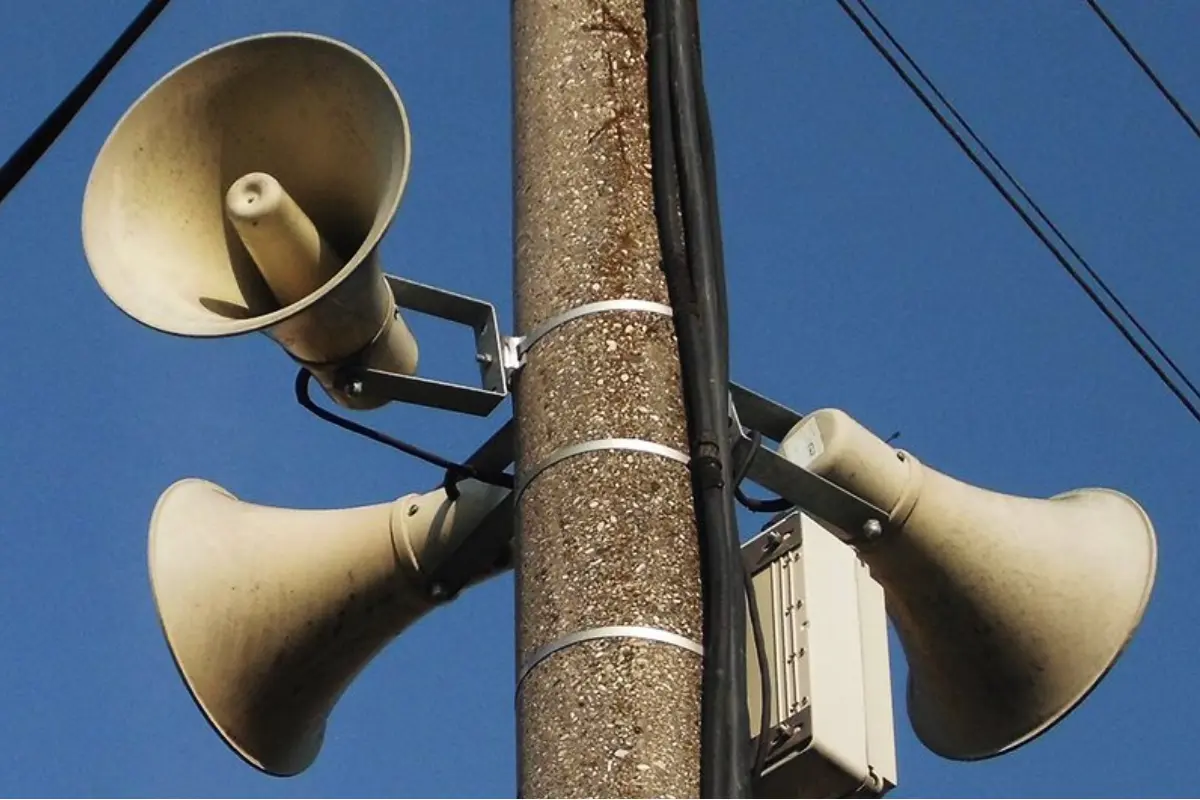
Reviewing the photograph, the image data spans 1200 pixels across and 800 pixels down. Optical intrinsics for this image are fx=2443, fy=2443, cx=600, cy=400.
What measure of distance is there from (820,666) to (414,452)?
2.46 feet

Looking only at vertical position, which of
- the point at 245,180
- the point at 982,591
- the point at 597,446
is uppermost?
the point at 245,180

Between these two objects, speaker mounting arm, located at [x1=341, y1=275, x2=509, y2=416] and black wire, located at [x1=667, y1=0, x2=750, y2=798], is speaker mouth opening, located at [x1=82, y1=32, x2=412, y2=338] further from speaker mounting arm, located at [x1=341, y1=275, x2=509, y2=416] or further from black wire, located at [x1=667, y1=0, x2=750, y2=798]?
black wire, located at [x1=667, y1=0, x2=750, y2=798]

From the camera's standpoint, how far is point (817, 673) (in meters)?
3.25

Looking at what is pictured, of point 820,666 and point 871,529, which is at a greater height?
point 871,529

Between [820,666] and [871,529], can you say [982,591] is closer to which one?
[871,529]

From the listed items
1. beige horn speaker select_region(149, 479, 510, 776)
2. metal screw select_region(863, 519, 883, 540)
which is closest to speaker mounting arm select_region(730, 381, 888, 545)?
metal screw select_region(863, 519, 883, 540)

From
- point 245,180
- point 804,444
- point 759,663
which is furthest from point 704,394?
point 245,180

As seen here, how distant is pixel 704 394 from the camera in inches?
123

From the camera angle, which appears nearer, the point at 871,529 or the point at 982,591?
the point at 871,529

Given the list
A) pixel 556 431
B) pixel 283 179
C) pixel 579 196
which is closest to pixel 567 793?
pixel 556 431

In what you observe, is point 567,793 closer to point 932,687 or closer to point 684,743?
point 684,743

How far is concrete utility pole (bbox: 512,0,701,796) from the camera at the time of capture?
9.27ft

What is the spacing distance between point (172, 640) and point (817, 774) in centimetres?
123

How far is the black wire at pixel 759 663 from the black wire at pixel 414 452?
33 cm
